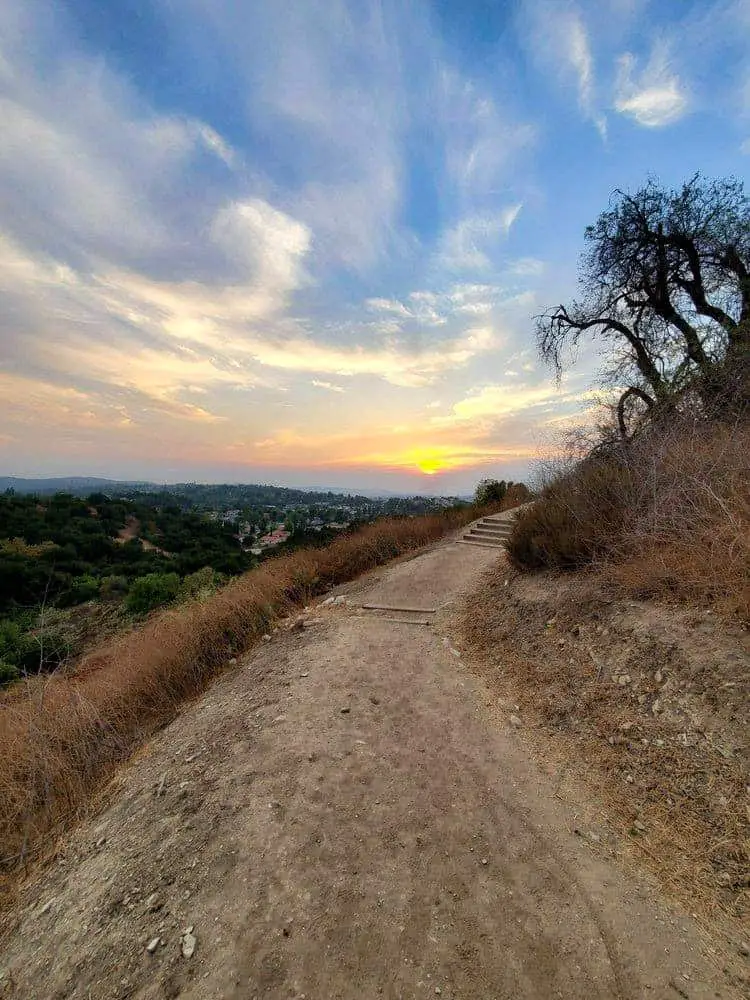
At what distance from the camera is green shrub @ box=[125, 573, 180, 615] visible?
15.8m

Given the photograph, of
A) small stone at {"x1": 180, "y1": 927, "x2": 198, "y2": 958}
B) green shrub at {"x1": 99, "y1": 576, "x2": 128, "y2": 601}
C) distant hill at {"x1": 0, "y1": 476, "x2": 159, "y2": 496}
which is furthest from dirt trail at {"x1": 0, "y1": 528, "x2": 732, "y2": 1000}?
distant hill at {"x1": 0, "y1": 476, "x2": 159, "y2": 496}

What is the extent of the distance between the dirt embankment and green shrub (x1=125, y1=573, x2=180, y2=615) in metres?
15.2

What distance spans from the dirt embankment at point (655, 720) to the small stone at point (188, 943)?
7.72ft

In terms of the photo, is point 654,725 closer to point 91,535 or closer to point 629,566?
point 629,566

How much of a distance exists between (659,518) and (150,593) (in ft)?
61.2

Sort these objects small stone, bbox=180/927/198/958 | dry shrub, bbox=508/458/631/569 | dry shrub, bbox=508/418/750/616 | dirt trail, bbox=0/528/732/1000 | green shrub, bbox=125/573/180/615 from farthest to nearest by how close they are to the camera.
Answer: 1. green shrub, bbox=125/573/180/615
2. dry shrub, bbox=508/458/631/569
3. dry shrub, bbox=508/418/750/616
4. small stone, bbox=180/927/198/958
5. dirt trail, bbox=0/528/732/1000

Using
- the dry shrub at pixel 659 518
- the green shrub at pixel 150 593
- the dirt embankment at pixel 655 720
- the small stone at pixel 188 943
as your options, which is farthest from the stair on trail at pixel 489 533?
the green shrub at pixel 150 593

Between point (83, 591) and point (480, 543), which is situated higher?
point (480, 543)

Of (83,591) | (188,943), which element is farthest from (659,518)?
(83,591)

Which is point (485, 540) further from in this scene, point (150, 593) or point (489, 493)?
point (150, 593)

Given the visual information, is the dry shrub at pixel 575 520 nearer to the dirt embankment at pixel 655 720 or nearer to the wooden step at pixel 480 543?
the dirt embankment at pixel 655 720

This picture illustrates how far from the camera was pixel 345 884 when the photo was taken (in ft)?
6.88

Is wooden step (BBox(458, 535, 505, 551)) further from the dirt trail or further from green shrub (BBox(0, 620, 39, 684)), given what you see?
green shrub (BBox(0, 620, 39, 684))

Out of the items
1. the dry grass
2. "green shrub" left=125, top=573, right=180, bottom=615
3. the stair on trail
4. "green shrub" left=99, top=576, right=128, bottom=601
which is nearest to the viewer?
the dry grass
